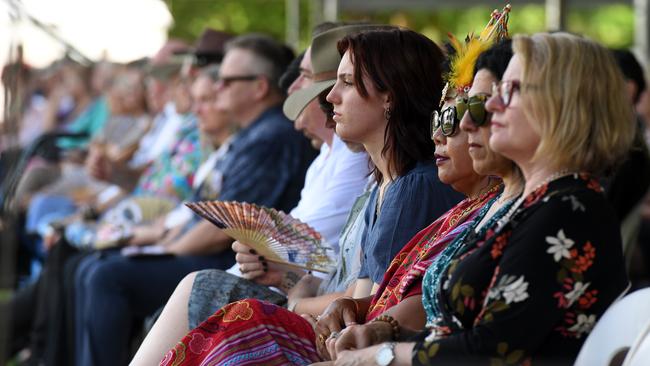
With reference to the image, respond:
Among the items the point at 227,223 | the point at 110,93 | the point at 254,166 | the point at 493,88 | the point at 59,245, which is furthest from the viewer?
the point at 110,93

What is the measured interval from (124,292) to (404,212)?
2.42m

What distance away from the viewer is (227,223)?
12.7ft

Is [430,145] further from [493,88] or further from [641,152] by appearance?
[641,152]

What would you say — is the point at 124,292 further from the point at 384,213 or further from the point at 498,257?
the point at 498,257

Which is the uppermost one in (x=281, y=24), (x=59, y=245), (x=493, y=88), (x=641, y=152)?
(x=493, y=88)

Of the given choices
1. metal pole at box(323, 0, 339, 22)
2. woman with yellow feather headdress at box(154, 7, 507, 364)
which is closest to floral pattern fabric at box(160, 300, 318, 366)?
woman with yellow feather headdress at box(154, 7, 507, 364)

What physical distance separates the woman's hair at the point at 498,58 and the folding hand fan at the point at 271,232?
119 centimetres

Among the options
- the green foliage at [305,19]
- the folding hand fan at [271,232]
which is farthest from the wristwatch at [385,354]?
the green foliage at [305,19]

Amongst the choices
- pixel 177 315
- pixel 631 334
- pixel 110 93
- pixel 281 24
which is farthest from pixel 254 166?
pixel 281 24

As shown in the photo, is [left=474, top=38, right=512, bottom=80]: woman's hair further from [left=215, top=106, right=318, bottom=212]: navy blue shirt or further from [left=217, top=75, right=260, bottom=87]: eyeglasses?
[left=217, top=75, right=260, bottom=87]: eyeglasses

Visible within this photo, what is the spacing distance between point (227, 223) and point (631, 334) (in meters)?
1.80

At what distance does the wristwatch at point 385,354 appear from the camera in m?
2.59

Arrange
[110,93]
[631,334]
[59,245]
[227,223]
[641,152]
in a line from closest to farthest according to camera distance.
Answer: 1. [631,334]
2. [227,223]
3. [641,152]
4. [59,245]
5. [110,93]

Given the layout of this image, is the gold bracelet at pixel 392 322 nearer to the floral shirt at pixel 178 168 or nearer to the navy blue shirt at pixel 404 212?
the navy blue shirt at pixel 404 212
